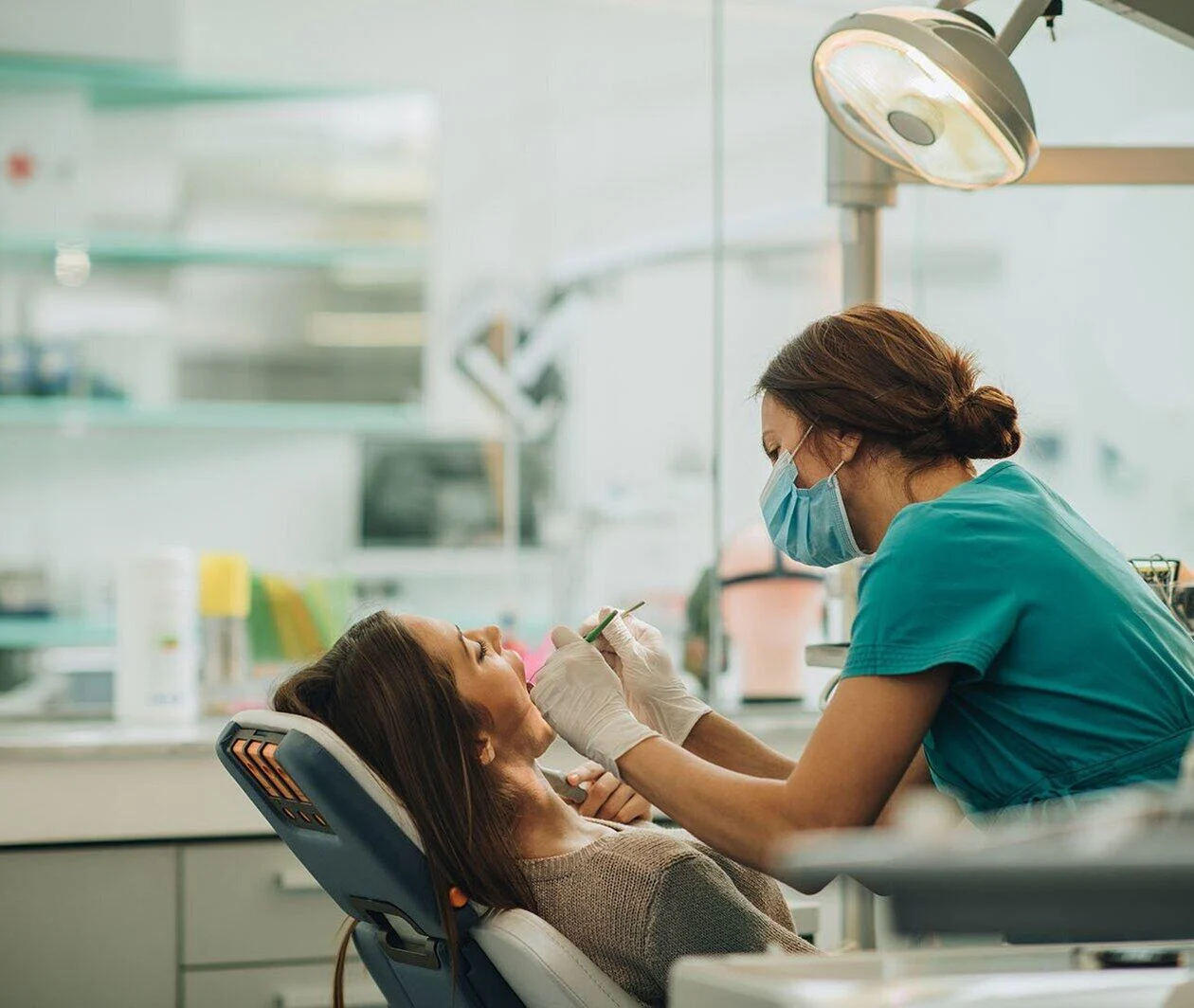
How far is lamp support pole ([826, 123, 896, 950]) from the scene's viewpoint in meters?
1.87

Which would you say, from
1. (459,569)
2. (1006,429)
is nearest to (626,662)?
(1006,429)

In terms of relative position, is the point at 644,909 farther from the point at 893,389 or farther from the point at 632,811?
the point at 893,389

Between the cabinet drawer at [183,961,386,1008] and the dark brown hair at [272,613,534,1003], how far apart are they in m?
0.62

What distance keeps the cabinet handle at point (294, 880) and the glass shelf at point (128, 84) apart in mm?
2311

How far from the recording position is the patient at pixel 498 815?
4.12 ft

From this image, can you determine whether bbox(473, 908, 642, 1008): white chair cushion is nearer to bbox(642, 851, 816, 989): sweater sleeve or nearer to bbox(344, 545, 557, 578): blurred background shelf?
bbox(642, 851, 816, 989): sweater sleeve

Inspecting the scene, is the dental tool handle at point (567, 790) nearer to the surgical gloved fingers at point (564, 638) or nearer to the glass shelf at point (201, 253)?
the surgical gloved fingers at point (564, 638)

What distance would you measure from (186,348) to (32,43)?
814 mm

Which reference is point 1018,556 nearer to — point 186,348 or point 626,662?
point 626,662

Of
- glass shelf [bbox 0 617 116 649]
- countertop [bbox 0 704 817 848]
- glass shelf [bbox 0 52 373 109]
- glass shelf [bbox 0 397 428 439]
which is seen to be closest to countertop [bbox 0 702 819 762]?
countertop [bbox 0 704 817 848]

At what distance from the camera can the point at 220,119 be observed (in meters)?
3.69

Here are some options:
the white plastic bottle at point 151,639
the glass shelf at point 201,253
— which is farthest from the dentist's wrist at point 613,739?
the glass shelf at point 201,253

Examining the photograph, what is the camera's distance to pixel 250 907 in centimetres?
194

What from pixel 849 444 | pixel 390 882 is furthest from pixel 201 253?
pixel 390 882
